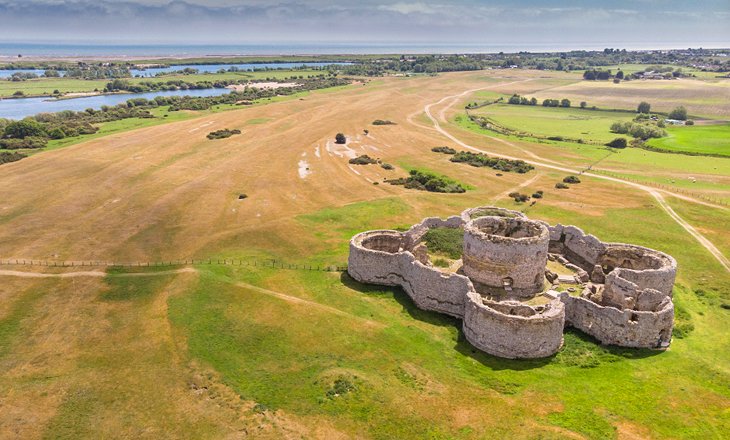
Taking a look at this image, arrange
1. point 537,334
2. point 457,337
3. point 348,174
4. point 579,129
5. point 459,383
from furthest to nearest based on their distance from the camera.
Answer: point 579,129 < point 348,174 < point 457,337 < point 537,334 < point 459,383

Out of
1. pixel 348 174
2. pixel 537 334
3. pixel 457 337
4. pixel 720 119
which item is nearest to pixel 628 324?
pixel 537 334

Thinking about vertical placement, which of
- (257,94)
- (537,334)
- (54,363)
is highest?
(257,94)

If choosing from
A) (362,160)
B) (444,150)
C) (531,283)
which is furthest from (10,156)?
(531,283)

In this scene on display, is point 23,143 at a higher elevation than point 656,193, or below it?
higher

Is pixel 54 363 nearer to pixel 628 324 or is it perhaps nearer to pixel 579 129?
pixel 628 324

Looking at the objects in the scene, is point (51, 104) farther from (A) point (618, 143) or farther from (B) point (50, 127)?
(A) point (618, 143)

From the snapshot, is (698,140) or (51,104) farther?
(51,104)

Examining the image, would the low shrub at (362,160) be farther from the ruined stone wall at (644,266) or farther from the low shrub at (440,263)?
the ruined stone wall at (644,266)
